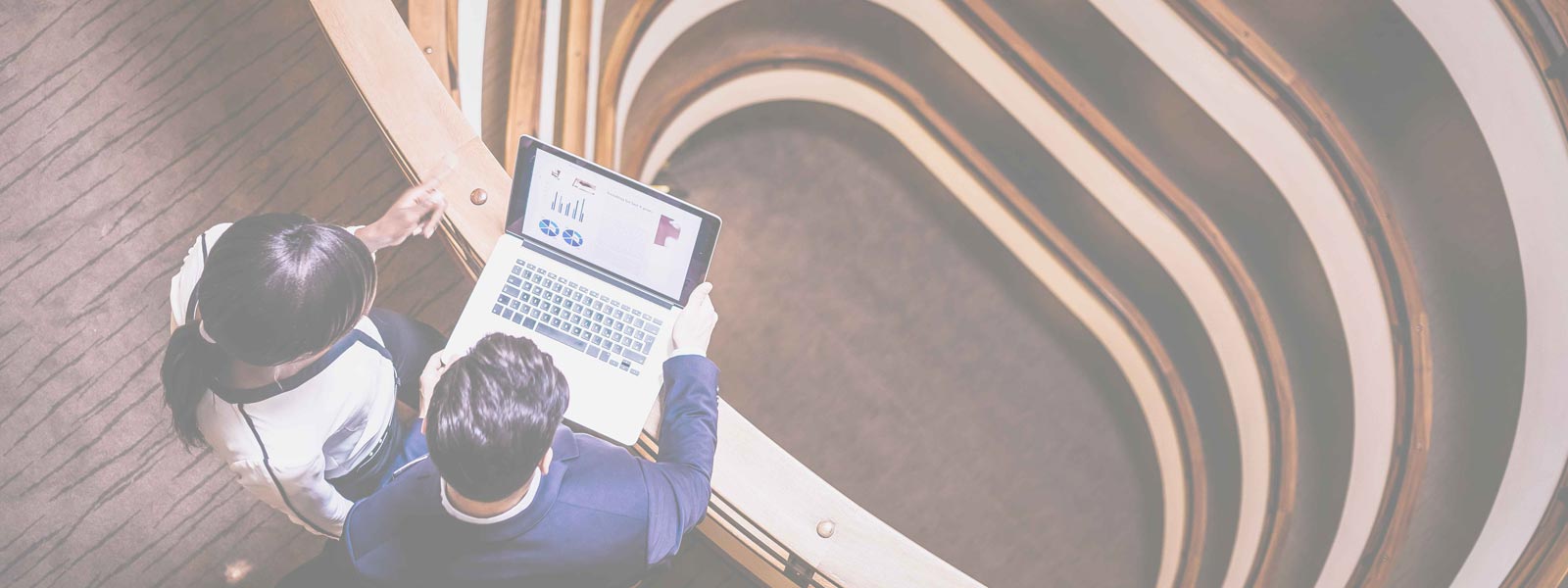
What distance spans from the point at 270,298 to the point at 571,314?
69cm

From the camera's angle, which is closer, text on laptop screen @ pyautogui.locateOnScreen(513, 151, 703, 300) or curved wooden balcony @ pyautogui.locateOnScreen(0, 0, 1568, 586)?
text on laptop screen @ pyautogui.locateOnScreen(513, 151, 703, 300)

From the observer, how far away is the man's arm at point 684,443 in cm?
148

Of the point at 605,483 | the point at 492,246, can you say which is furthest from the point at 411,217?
the point at 605,483

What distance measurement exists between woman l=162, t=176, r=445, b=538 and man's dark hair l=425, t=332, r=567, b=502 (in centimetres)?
22

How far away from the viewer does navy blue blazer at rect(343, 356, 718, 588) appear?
1.42m

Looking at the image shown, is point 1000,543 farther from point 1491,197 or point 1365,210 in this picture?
point 1491,197

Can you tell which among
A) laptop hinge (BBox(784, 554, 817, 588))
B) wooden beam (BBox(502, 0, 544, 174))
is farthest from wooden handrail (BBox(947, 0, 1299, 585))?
laptop hinge (BBox(784, 554, 817, 588))

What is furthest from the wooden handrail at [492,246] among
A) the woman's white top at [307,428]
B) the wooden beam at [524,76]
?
the woman's white top at [307,428]

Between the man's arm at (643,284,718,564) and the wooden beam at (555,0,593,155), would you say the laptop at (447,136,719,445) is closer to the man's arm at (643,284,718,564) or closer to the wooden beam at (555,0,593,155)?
the man's arm at (643,284,718,564)

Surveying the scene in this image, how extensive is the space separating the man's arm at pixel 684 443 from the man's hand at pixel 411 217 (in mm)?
549

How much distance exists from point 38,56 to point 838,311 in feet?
11.6

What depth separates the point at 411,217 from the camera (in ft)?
5.79

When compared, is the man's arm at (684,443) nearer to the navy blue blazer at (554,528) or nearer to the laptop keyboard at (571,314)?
the navy blue blazer at (554,528)

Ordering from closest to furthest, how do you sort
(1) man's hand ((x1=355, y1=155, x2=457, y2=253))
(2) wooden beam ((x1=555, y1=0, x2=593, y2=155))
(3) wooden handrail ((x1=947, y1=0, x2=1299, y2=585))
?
1. (1) man's hand ((x1=355, y1=155, x2=457, y2=253))
2. (2) wooden beam ((x1=555, y1=0, x2=593, y2=155))
3. (3) wooden handrail ((x1=947, y1=0, x2=1299, y2=585))
